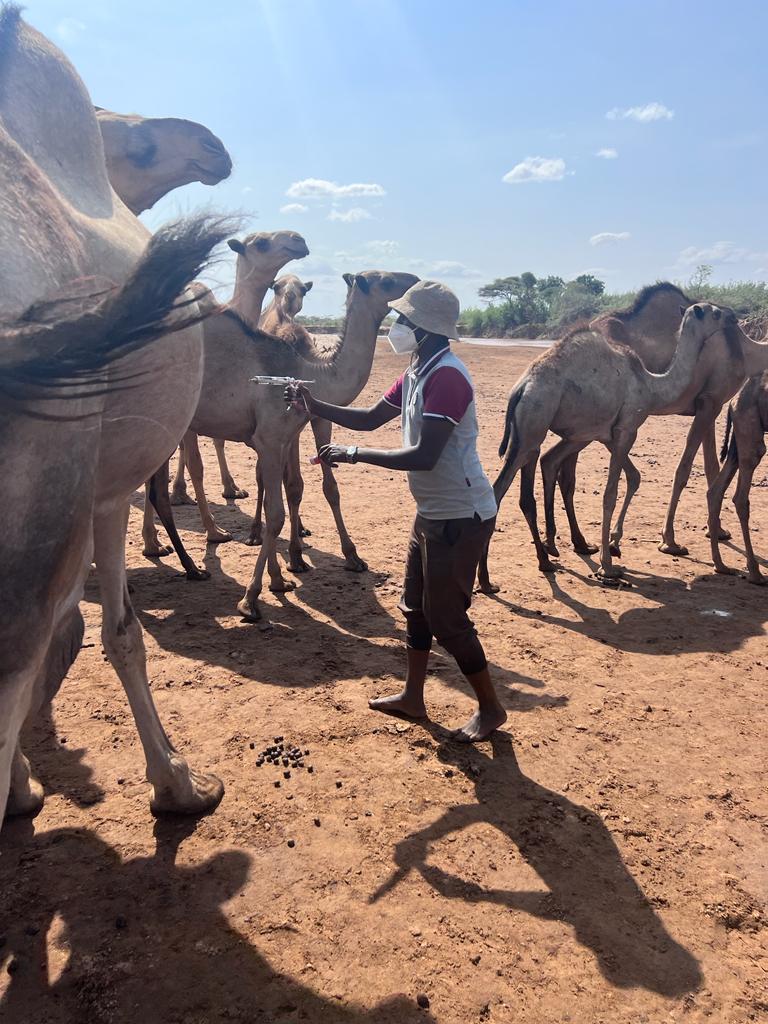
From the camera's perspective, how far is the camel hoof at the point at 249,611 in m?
5.11

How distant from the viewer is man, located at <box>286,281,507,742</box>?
312 cm

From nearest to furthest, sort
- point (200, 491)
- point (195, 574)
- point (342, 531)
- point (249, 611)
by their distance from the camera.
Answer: point (249, 611), point (195, 574), point (342, 531), point (200, 491)

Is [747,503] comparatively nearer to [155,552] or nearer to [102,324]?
[155,552]

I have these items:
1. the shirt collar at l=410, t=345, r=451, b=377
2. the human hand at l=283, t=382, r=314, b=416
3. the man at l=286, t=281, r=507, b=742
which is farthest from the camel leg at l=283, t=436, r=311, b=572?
the shirt collar at l=410, t=345, r=451, b=377

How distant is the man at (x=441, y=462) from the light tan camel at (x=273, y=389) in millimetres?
1949

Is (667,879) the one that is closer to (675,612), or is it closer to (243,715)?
(243,715)

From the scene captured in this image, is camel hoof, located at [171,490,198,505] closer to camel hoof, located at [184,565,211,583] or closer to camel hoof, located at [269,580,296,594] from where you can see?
camel hoof, located at [184,565,211,583]

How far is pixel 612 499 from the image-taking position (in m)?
6.44

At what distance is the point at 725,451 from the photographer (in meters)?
7.16

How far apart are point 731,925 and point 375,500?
620cm

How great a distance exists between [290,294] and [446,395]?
622cm

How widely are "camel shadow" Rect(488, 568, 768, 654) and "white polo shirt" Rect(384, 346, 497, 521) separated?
90.4 inches

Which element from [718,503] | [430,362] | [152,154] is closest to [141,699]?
[430,362]

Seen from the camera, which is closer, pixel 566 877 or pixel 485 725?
pixel 566 877
